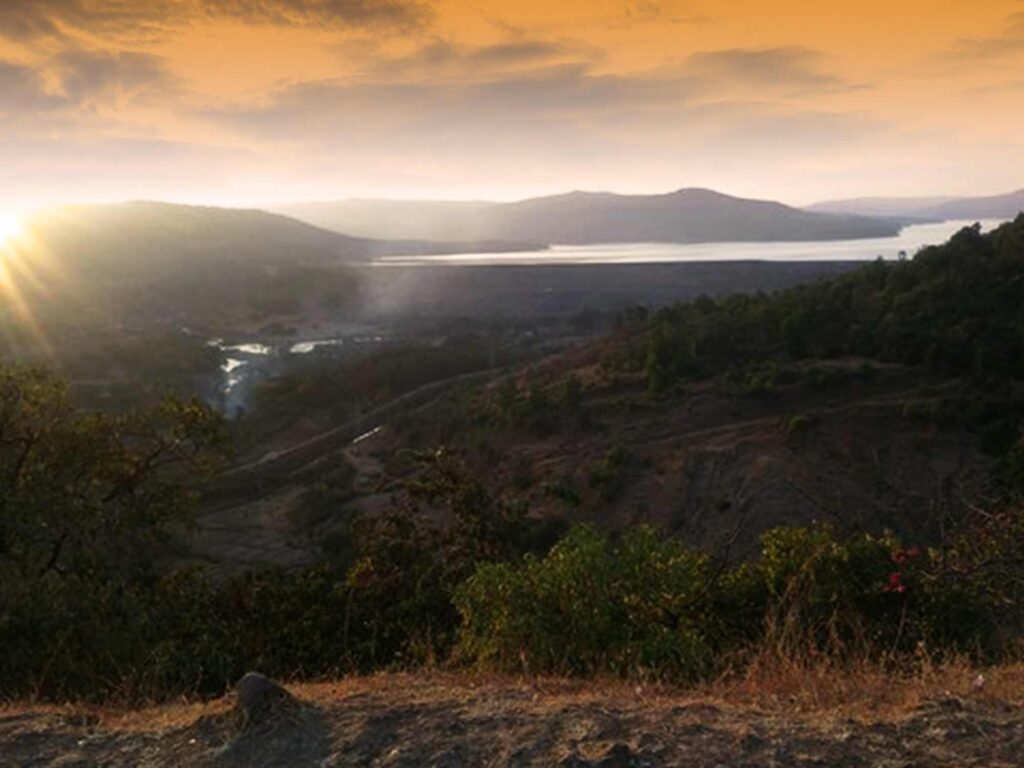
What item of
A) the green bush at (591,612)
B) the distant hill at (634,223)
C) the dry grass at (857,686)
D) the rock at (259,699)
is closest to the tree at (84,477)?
the green bush at (591,612)

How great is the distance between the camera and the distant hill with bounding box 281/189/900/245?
460 ft

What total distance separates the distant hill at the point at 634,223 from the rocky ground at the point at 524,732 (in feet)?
435

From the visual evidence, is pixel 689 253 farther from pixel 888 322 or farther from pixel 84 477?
pixel 84 477

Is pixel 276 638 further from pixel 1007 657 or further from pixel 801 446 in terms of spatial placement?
pixel 801 446

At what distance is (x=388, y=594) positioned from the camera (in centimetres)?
908

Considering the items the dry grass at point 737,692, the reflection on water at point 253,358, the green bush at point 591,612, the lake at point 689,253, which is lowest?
the reflection on water at point 253,358

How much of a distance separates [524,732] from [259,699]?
1111 millimetres

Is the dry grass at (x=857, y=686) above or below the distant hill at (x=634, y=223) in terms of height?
below

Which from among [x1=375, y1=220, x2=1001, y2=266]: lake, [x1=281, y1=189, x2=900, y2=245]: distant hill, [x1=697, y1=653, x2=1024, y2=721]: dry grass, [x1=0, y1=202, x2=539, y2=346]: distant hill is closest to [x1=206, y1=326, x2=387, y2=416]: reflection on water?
[x1=0, y1=202, x2=539, y2=346]: distant hill

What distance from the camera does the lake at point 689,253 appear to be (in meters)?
100

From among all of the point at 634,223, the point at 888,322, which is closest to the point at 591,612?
the point at 888,322

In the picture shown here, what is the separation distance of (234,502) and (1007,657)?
27.8 meters

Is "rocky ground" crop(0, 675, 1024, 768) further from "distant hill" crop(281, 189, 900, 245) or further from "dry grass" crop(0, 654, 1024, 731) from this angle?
"distant hill" crop(281, 189, 900, 245)

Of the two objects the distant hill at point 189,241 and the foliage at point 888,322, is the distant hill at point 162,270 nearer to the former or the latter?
the distant hill at point 189,241
